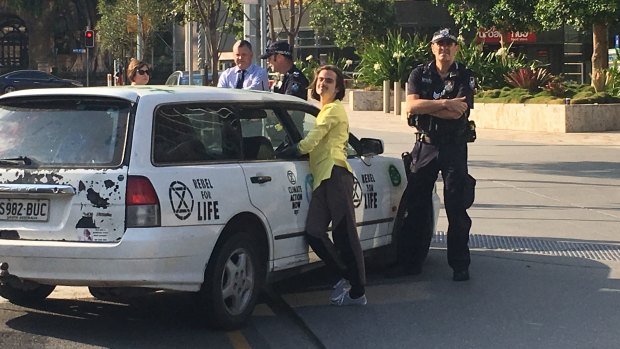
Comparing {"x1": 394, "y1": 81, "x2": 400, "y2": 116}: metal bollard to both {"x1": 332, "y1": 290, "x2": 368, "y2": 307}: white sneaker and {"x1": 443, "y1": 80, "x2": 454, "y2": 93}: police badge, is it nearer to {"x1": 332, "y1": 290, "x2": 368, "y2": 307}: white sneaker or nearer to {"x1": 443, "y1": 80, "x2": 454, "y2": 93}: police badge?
{"x1": 443, "y1": 80, "x2": 454, "y2": 93}: police badge

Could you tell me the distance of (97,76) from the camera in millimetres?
66688

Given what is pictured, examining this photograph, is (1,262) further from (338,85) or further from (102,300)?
(338,85)

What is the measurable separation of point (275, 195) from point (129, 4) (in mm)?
41677

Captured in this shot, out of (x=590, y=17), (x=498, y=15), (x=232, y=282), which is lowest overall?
(x=232, y=282)

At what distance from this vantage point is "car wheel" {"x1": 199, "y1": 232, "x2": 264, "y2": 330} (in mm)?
5949

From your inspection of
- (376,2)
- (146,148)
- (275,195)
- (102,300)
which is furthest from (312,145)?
(376,2)

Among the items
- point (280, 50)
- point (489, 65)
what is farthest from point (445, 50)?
point (489, 65)

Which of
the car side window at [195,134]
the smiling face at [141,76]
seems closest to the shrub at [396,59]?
the smiling face at [141,76]

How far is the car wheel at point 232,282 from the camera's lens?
5.95 metres

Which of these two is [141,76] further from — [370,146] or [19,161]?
[19,161]

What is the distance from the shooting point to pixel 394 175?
7883 millimetres

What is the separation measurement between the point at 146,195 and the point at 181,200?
0.78 feet

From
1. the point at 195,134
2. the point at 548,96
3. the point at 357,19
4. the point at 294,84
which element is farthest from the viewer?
the point at 357,19

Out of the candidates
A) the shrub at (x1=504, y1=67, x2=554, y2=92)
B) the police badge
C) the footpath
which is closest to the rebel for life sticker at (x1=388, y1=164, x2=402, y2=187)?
the police badge
